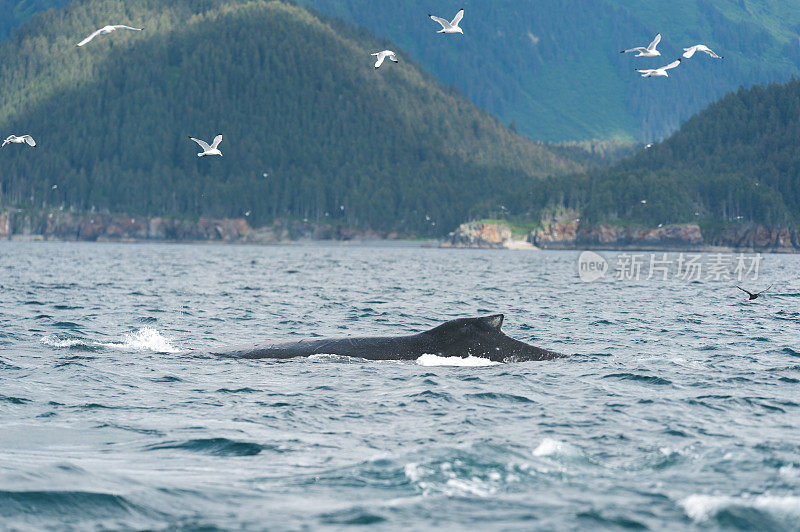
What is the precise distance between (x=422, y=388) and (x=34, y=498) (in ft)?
35.7

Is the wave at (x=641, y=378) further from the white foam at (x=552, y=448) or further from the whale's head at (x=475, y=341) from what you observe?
the white foam at (x=552, y=448)

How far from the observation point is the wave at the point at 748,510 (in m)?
13.0

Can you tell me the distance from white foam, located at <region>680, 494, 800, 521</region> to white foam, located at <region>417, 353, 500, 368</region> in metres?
12.9

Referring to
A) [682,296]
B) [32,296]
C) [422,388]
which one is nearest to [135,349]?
[422,388]

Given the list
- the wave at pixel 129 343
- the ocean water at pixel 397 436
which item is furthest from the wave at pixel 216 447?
the wave at pixel 129 343

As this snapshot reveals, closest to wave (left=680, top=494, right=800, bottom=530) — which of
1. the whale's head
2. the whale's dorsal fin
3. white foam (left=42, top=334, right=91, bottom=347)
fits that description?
the whale's dorsal fin

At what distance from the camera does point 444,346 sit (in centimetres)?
2662

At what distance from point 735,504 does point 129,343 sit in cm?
2429

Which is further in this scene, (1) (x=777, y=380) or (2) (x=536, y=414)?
(1) (x=777, y=380)

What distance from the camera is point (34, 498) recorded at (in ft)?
46.0

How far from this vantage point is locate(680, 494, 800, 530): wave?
512 inches

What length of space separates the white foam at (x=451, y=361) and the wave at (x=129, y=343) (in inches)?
355

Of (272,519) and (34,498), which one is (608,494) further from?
(34,498)

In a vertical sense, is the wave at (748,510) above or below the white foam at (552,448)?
above
